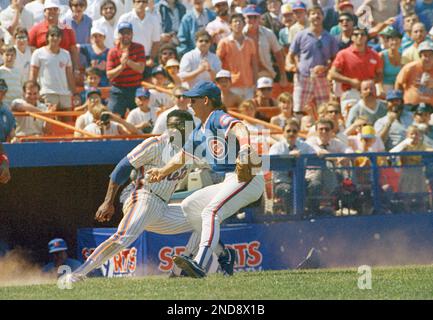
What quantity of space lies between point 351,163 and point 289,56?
3324mm

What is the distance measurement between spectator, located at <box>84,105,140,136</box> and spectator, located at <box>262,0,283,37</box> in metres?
3.84

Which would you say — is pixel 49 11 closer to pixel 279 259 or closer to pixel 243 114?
pixel 243 114

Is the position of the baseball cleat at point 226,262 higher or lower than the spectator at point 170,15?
lower

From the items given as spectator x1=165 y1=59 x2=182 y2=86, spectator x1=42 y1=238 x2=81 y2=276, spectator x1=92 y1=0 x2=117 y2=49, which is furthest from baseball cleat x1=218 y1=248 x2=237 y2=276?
spectator x1=92 y1=0 x2=117 y2=49

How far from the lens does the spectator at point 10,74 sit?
605 inches

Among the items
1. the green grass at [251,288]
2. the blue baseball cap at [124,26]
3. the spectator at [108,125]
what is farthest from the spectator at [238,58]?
the green grass at [251,288]

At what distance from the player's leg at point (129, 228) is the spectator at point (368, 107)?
509 cm

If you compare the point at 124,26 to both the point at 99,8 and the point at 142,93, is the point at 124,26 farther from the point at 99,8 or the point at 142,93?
the point at 99,8

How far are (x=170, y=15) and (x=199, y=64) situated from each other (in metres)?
1.89

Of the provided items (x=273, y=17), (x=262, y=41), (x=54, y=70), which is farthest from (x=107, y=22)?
(x=273, y=17)

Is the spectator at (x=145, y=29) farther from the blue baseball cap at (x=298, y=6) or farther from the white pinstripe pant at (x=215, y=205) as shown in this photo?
the white pinstripe pant at (x=215, y=205)

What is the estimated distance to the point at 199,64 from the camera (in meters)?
16.4
